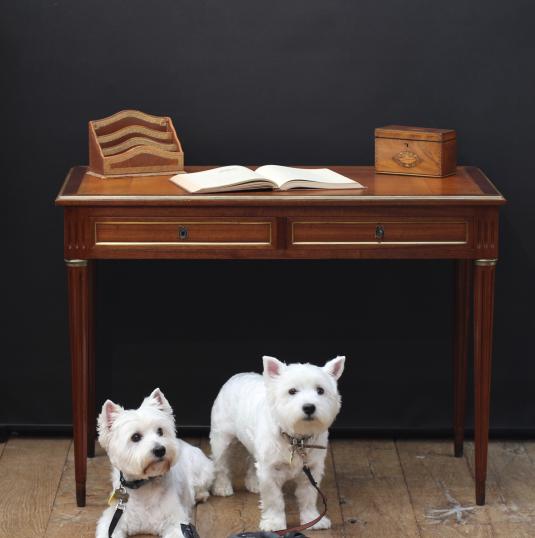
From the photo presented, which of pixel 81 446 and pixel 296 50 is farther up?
pixel 296 50

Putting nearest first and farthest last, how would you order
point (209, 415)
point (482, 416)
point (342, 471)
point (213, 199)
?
point (213, 199)
point (482, 416)
point (342, 471)
point (209, 415)

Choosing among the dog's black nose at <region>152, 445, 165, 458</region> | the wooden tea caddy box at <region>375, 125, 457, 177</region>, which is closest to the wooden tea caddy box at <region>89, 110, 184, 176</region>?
the wooden tea caddy box at <region>375, 125, 457, 177</region>

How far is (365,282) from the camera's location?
4.12 meters

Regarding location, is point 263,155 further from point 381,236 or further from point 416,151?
point 381,236

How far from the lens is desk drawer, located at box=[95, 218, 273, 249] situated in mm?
3438

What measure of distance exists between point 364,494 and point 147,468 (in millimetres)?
811

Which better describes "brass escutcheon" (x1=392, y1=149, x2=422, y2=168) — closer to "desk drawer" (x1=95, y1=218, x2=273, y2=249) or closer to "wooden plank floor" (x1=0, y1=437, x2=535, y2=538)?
"desk drawer" (x1=95, y1=218, x2=273, y2=249)

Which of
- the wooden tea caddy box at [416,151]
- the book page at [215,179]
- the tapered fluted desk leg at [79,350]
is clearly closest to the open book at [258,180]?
the book page at [215,179]

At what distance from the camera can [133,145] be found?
3.74 m

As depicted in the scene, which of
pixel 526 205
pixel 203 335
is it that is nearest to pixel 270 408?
pixel 203 335

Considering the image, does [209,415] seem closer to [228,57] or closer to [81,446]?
[81,446]

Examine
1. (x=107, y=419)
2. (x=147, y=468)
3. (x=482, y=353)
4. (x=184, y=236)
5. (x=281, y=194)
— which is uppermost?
(x=281, y=194)

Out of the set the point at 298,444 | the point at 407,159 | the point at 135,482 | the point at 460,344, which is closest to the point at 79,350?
the point at 135,482

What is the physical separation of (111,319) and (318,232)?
1.02 m
